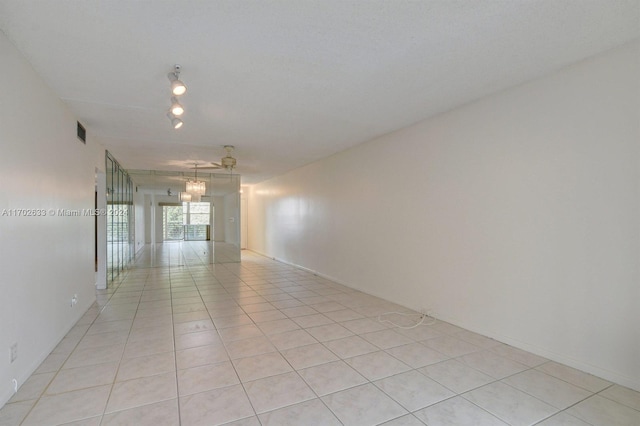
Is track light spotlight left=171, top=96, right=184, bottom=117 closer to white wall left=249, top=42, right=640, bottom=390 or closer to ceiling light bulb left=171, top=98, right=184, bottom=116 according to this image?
ceiling light bulb left=171, top=98, right=184, bottom=116

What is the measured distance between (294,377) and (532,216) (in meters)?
2.55

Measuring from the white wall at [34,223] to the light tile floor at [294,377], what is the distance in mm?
277

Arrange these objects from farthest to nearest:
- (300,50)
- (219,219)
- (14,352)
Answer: (219,219) < (300,50) < (14,352)

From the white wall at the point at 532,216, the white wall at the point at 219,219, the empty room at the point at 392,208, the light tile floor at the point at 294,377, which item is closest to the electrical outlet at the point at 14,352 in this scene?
the empty room at the point at 392,208

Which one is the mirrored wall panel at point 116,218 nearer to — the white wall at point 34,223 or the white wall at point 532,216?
the white wall at point 34,223

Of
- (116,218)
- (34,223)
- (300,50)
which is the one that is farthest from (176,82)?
(116,218)

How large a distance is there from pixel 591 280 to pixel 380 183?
112 inches

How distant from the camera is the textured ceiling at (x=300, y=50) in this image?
184cm

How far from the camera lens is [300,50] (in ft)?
7.47

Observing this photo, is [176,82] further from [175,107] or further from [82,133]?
[82,133]

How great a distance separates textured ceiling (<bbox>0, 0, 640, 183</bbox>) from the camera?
1.84 metres

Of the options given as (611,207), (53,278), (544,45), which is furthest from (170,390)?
(544,45)

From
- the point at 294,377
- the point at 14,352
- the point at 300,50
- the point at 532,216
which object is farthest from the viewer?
the point at 532,216

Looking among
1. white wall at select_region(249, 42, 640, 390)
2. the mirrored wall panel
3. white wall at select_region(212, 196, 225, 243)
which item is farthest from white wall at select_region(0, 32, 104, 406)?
white wall at select_region(212, 196, 225, 243)
